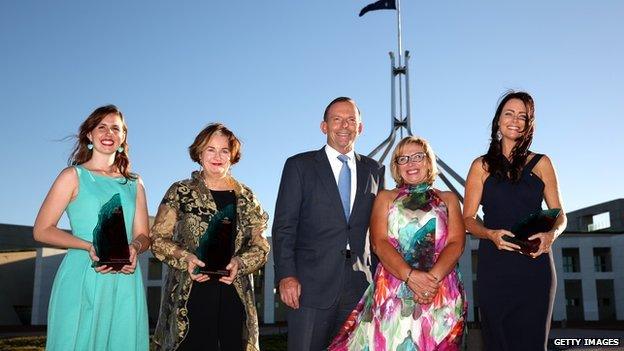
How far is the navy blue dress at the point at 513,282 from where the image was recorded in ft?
11.3

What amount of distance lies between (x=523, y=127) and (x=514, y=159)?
0.22 m

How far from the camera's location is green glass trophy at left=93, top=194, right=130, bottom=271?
10.9ft

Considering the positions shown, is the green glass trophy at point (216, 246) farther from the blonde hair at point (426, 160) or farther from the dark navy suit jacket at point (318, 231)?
the blonde hair at point (426, 160)

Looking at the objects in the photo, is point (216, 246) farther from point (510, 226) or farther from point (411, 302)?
point (510, 226)

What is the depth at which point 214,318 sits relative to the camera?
3838mm

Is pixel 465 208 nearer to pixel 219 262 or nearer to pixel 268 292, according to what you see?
pixel 219 262

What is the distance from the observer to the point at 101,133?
3836 mm

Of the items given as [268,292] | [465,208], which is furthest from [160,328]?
[268,292]

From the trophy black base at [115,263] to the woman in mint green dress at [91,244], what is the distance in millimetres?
34

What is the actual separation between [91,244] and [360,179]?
1899 millimetres

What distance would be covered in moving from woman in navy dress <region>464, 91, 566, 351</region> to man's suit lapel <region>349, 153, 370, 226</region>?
759 mm

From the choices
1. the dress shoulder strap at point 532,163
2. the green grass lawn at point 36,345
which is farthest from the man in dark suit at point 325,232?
the green grass lawn at point 36,345

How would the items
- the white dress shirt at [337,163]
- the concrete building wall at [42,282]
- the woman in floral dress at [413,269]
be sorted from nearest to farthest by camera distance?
the woman in floral dress at [413,269] → the white dress shirt at [337,163] → the concrete building wall at [42,282]

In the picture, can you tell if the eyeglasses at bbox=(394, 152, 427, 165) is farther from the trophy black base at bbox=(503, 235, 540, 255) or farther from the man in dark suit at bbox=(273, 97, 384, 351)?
the trophy black base at bbox=(503, 235, 540, 255)
